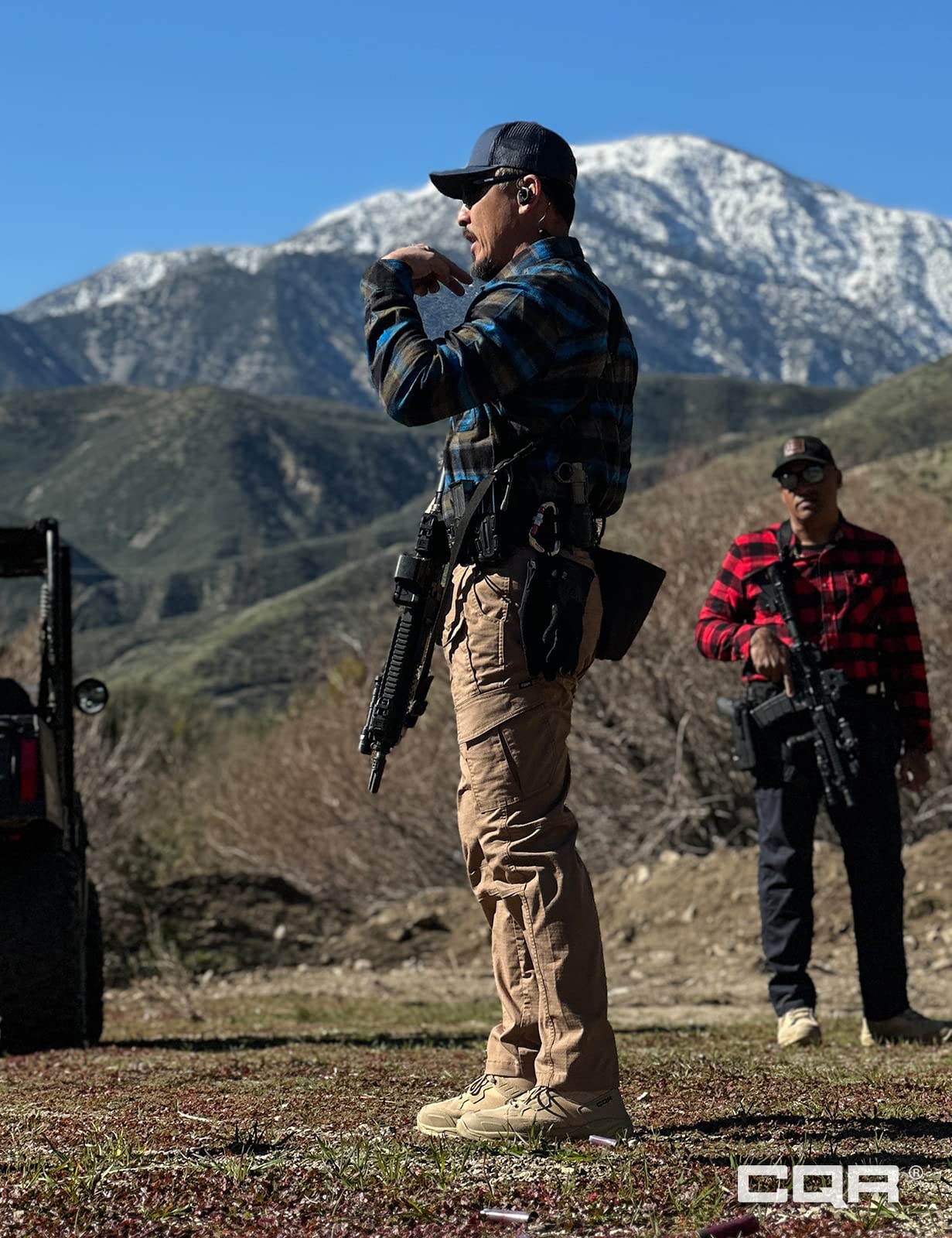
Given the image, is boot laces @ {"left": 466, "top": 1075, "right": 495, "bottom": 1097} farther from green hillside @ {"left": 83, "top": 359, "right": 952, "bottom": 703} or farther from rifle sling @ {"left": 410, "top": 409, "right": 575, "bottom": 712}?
green hillside @ {"left": 83, "top": 359, "right": 952, "bottom": 703}

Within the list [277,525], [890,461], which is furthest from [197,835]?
[277,525]

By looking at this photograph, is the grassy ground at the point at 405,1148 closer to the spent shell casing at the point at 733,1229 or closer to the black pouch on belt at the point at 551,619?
the spent shell casing at the point at 733,1229

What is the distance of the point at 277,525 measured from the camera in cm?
18850

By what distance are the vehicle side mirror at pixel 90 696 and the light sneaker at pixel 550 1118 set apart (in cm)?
376

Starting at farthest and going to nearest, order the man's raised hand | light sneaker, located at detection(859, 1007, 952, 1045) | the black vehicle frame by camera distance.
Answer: light sneaker, located at detection(859, 1007, 952, 1045) → the black vehicle frame → the man's raised hand

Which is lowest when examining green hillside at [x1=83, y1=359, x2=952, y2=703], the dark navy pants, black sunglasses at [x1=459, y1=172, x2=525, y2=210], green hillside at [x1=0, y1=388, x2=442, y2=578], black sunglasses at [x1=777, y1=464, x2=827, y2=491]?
the dark navy pants

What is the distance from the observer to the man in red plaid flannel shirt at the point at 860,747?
22.4 ft

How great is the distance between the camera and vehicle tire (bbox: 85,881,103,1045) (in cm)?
806

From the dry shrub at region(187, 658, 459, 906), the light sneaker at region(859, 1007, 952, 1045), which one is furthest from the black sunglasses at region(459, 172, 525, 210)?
the dry shrub at region(187, 658, 459, 906)

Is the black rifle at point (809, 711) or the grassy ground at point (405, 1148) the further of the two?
the black rifle at point (809, 711)

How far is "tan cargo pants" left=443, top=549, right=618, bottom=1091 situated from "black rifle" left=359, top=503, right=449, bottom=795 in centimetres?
9

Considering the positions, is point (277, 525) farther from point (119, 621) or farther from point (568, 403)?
point (568, 403)

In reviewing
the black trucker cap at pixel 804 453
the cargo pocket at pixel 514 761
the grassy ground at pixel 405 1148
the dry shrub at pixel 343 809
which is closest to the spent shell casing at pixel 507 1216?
the grassy ground at pixel 405 1148

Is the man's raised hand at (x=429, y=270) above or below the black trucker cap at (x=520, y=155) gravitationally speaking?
below
